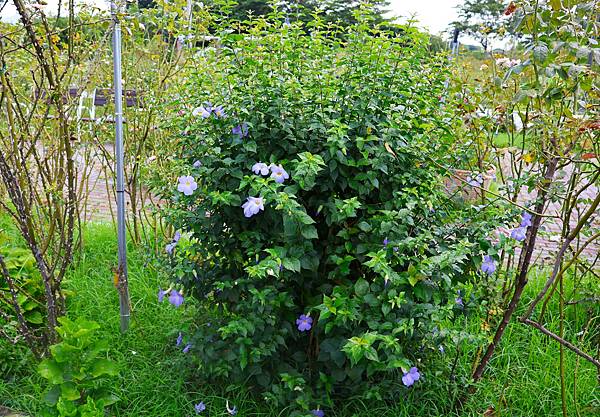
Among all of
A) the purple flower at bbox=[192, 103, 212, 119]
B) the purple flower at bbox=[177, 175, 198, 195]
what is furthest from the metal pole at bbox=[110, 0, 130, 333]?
the purple flower at bbox=[177, 175, 198, 195]

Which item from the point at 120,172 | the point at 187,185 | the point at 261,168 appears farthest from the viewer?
the point at 120,172

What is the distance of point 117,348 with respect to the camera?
3.03m

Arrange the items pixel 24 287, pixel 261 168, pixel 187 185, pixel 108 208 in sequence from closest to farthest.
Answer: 1. pixel 261 168
2. pixel 187 185
3. pixel 24 287
4. pixel 108 208

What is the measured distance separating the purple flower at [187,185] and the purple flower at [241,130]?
0.85 ft

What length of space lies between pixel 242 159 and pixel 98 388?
118cm

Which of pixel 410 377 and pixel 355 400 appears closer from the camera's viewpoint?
pixel 410 377

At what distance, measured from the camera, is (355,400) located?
2545 mm

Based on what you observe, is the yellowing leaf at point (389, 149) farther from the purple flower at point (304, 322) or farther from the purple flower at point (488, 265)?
the purple flower at point (304, 322)

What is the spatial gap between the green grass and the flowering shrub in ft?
0.36

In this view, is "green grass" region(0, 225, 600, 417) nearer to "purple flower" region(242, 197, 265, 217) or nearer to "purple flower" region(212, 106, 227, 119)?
"purple flower" region(242, 197, 265, 217)

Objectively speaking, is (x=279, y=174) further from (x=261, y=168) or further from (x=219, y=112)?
(x=219, y=112)

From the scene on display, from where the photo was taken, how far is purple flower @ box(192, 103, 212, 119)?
250 cm

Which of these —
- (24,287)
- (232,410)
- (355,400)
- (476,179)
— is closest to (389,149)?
(476,179)

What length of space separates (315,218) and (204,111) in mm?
645
